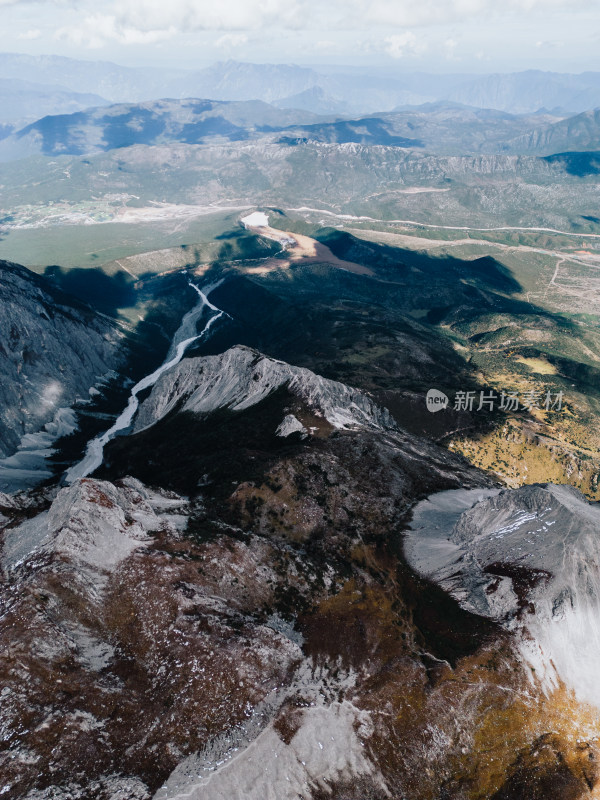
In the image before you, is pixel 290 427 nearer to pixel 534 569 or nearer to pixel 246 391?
pixel 246 391

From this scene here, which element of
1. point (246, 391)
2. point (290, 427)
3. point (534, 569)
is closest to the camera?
point (534, 569)

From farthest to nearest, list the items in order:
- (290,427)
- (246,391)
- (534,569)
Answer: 1. (246,391)
2. (290,427)
3. (534,569)

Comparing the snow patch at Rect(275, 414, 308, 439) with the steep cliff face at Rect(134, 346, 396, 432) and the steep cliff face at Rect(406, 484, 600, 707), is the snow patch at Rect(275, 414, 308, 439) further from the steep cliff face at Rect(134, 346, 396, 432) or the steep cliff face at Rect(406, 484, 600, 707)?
the steep cliff face at Rect(406, 484, 600, 707)

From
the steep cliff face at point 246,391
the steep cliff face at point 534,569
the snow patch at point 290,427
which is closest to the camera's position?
the steep cliff face at point 534,569

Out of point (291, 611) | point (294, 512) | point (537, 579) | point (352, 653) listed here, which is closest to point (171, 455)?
point (294, 512)

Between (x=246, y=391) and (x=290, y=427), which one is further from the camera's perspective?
(x=246, y=391)

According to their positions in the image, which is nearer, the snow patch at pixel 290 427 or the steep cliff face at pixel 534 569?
the steep cliff face at pixel 534 569

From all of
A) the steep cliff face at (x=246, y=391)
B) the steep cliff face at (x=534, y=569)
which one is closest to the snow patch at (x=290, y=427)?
the steep cliff face at (x=246, y=391)

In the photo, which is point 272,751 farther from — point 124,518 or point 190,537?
point 124,518

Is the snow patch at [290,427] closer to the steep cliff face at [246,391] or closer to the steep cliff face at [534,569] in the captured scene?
the steep cliff face at [246,391]

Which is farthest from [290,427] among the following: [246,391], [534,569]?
[534,569]

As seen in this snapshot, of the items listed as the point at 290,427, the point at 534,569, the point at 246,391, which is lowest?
the point at 246,391
